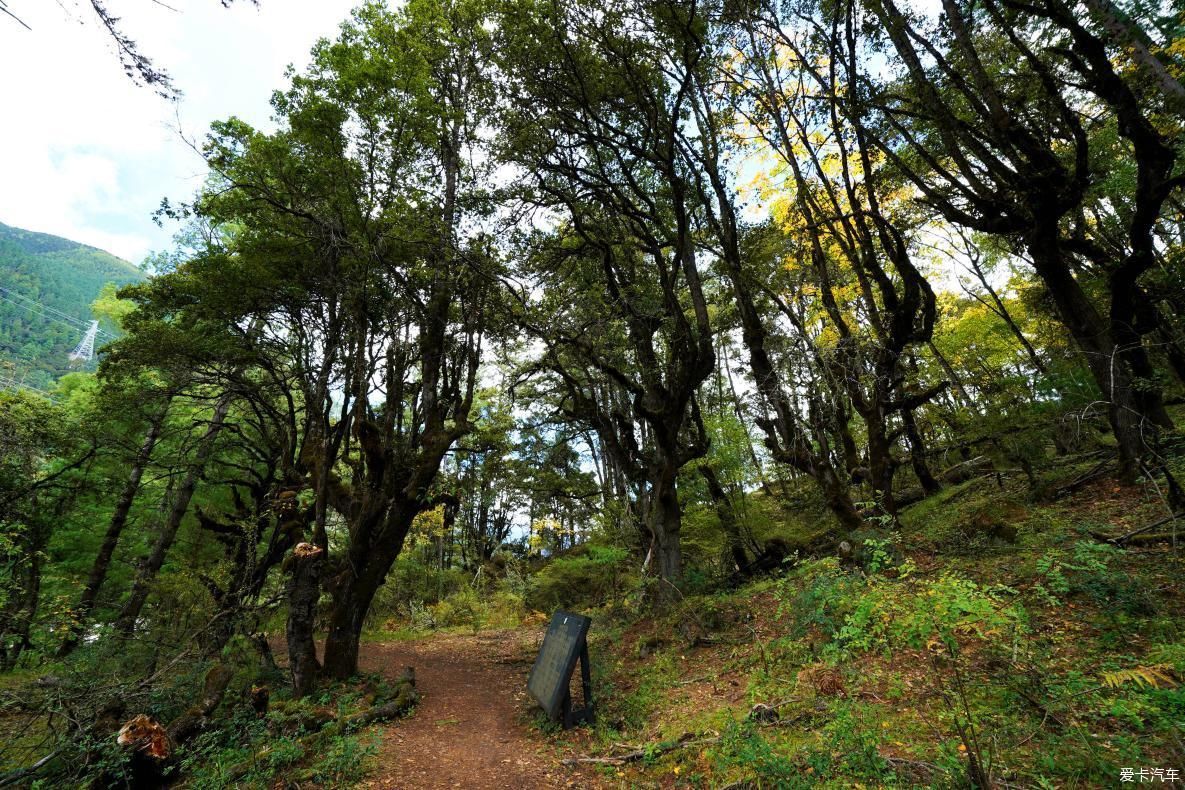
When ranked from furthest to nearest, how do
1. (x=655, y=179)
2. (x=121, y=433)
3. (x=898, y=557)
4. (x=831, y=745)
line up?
(x=121, y=433), (x=655, y=179), (x=898, y=557), (x=831, y=745)

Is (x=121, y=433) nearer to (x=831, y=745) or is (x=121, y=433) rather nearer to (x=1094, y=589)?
(x=831, y=745)

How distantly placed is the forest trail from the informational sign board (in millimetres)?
382

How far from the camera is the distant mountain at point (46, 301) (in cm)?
3809

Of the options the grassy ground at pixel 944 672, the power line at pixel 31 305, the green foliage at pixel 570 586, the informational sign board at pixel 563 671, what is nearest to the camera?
the grassy ground at pixel 944 672

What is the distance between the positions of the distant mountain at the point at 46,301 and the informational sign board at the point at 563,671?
1576 cm

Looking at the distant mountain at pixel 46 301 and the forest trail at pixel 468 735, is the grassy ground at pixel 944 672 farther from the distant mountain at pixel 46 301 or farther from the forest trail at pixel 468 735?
the distant mountain at pixel 46 301

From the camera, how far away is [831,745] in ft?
10.7

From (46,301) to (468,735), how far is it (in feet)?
304

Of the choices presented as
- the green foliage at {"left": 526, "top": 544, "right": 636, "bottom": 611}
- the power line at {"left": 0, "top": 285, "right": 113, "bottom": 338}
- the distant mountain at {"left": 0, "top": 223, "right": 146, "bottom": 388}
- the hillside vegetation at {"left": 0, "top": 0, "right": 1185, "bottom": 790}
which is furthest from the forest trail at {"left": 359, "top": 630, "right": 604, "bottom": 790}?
the power line at {"left": 0, "top": 285, "right": 113, "bottom": 338}

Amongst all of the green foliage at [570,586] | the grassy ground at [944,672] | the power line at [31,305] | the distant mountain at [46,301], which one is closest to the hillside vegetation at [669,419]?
the grassy ground at [944,672]

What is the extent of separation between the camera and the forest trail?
185 inches

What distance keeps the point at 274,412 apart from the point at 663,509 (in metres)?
8.62

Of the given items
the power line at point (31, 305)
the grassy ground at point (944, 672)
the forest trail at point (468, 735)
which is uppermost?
the power line at point (31, 305)

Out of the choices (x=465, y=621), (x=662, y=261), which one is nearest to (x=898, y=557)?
(x=662, y=261)
